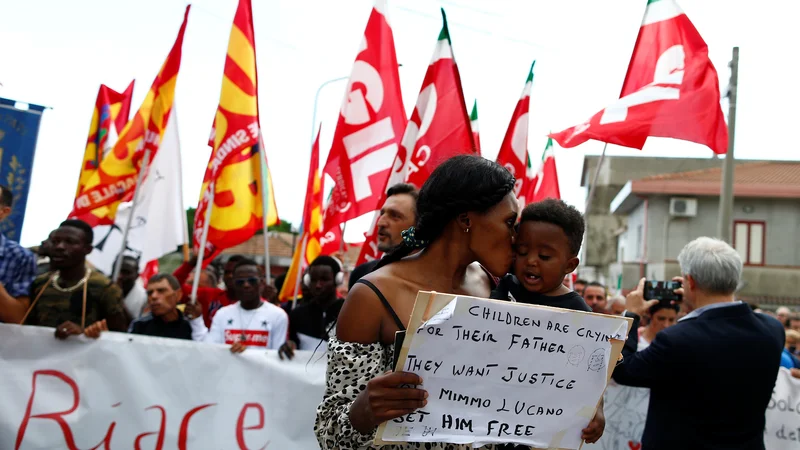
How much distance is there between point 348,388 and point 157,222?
6402 mm

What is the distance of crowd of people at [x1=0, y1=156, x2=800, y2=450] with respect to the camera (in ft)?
7.09

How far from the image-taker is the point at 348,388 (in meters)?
2.17

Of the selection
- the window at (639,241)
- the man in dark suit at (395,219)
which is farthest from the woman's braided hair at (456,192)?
the window at (639,241)

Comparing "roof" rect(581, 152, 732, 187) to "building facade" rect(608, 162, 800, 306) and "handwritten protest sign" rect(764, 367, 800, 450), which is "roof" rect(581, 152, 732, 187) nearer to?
"building facade" rect(608, 162, 800, 306)

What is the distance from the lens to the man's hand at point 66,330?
5.13 metres

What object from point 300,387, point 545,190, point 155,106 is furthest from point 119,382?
point 545,190

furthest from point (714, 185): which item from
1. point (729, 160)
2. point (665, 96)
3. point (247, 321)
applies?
point (247, 321)

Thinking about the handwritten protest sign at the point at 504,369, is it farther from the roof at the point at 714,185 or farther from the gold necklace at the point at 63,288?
the roof at the point at 714,185

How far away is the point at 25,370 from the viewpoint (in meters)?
5.22

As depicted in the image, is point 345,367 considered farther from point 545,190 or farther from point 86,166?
point 86,166

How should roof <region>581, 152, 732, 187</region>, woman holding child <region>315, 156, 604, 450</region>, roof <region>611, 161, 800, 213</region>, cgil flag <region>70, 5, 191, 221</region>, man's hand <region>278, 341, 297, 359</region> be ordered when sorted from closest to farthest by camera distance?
woman holding child <region>315, 156, 604, 450</region>, man's hand <region>278, 341, 297, 359</region>, cgil flag <region>70, 5, 191, 221</region>, roof <region>611, 161, 800, 213</region>, roof <region>581, 152, 732, 187</region>

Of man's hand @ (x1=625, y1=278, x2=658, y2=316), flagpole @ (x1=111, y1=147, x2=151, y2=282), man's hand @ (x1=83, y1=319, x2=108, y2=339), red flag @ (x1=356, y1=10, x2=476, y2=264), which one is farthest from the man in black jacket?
man's hand @ (x1=625, y1=278, x2=658, y2=316)

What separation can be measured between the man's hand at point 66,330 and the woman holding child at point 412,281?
3.46 metres

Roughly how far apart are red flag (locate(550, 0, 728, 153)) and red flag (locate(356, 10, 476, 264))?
3.44 feet
